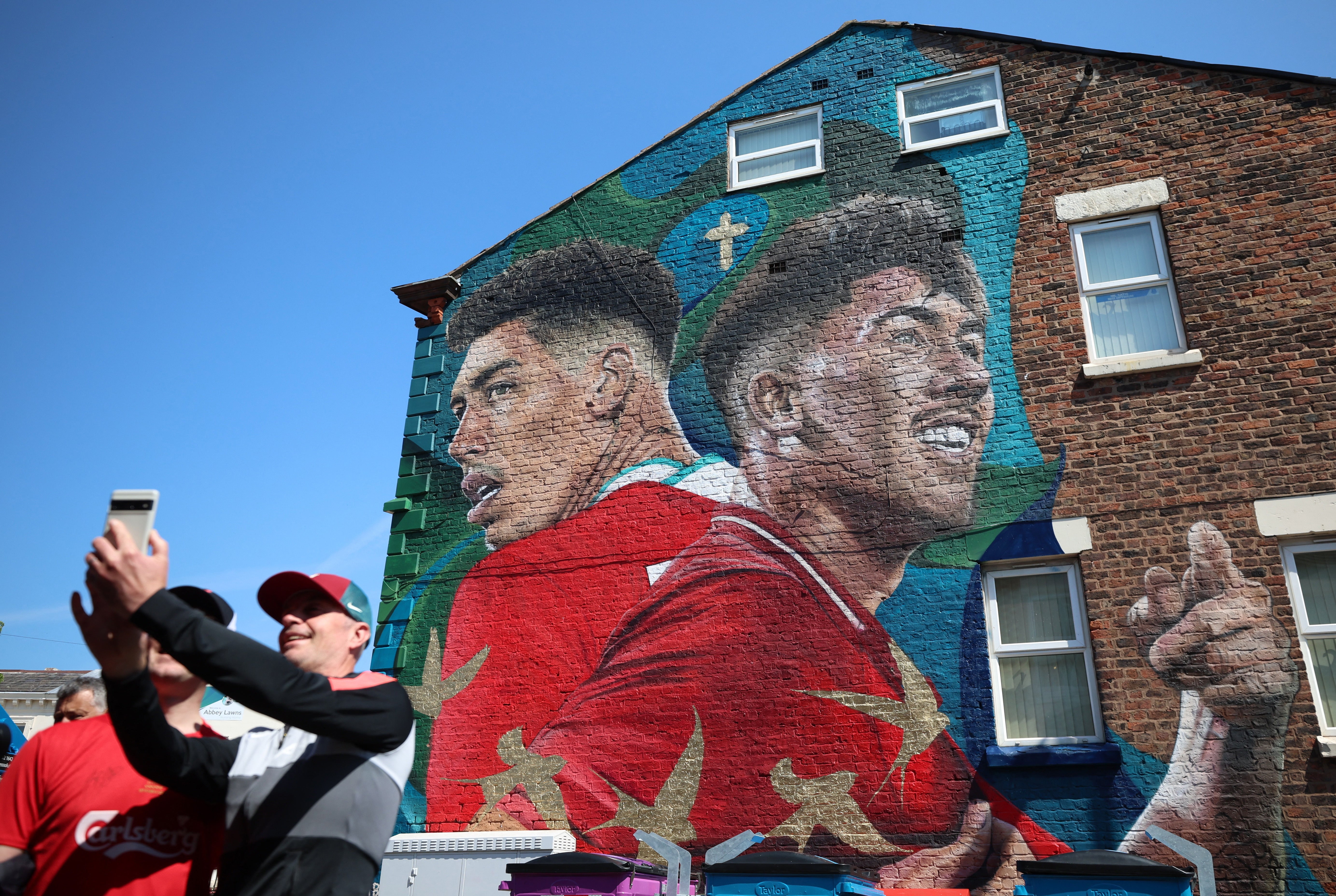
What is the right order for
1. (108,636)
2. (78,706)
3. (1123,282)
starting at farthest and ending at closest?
(1123,282)
(78,706)
(108,636)

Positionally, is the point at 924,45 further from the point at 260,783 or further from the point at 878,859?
the point at 260,783

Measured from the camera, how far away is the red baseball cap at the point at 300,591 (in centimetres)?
311

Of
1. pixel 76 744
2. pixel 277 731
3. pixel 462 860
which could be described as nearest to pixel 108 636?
pixel 277 731

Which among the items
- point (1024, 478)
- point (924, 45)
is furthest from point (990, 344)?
point (924, 45)

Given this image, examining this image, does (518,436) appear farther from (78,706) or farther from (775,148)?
(78,706)

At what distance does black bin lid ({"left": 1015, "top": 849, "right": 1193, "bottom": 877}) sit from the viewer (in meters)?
6.21

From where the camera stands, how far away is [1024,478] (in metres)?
9.32

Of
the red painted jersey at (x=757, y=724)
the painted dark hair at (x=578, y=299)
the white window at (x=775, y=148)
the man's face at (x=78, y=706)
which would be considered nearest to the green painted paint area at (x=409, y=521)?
the painted dark hair at (x=578, y=299)

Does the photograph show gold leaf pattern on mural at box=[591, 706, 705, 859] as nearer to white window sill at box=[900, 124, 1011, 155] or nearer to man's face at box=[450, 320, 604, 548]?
man's face at box=[450, 320, 604, 548]

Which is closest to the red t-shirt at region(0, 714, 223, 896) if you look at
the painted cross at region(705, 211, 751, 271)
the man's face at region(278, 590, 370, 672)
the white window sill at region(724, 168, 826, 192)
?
the man's face at region(278, 590, 370, 672)

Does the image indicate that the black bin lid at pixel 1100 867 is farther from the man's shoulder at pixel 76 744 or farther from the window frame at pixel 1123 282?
the man's shoulder at pixel 76 744

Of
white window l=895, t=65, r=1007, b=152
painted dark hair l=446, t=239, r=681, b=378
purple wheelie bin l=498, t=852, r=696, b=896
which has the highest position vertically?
white window l=895, t=65, r=1007, b=152

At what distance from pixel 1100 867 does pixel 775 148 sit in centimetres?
873

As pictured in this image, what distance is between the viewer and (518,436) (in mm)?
11477
